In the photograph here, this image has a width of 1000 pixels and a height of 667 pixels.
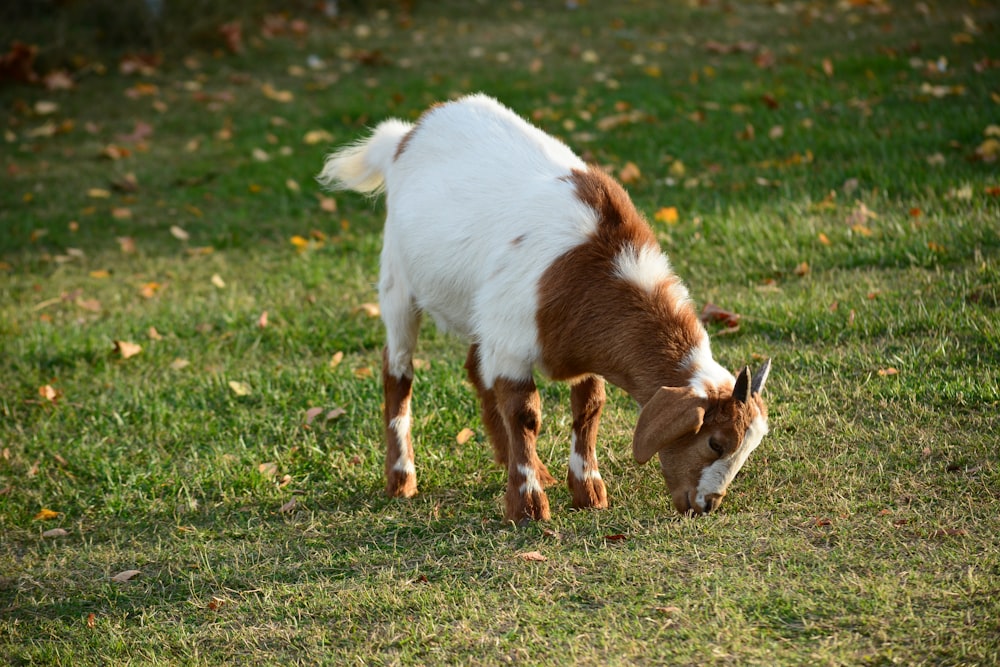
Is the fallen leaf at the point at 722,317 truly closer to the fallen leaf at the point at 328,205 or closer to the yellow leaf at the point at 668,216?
the yellow leaf at the point at 668,216

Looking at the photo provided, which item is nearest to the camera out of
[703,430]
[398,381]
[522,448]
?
[703,430]

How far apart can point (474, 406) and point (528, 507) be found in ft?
4.15

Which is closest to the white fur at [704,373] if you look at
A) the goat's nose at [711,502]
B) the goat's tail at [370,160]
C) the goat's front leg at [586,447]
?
the goat's nose at [711,502]

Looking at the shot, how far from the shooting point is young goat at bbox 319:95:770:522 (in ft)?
13.2

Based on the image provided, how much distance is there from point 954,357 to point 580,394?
2.05 metres

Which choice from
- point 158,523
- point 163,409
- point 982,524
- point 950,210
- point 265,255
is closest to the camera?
point 982,524

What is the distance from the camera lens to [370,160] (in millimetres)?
5504

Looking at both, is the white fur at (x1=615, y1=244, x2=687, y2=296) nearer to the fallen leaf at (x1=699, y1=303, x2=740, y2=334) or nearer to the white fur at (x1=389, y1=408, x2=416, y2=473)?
the white fur at (x1=389, y1=408, x2=416, y2=473)

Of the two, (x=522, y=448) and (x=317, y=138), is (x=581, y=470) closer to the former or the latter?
(x=522, y=448)

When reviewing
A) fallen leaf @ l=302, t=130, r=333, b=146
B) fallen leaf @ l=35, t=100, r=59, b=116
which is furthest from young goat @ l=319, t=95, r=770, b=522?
fallen leaf @ l=35, t=100, r=59, b=116

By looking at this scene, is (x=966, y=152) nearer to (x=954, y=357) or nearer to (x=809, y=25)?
(x=954, y=357)

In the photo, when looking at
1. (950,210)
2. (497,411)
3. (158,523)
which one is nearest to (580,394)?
(497,411)

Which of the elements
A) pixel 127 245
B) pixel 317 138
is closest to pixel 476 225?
pixel 127 245

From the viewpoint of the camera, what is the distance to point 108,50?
13.1 m
